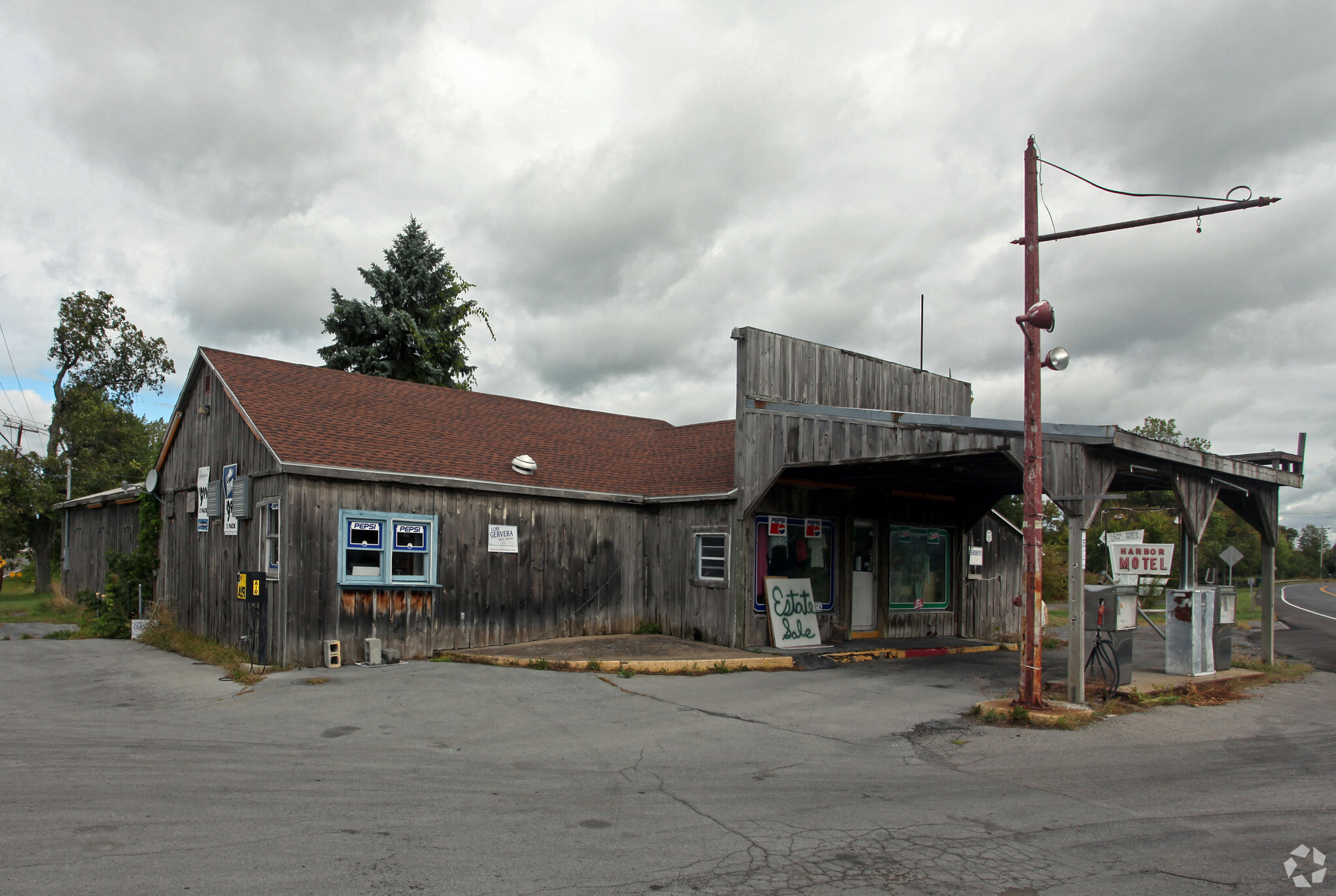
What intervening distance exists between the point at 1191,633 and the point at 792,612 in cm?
653

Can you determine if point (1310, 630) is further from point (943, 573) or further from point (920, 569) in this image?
point (920, 569)

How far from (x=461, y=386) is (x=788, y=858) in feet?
112

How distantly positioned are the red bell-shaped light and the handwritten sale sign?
24.6ft

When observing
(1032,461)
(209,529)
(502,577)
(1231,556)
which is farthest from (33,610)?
(1231,556)

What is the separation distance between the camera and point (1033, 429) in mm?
10703

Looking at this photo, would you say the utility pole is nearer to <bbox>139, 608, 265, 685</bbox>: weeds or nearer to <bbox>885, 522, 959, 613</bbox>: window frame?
<bbox>885, 522, 959, 613</bbox>: window frame

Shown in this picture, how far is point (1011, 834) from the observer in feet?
20.1

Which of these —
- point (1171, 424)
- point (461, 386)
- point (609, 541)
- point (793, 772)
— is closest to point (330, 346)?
point (461, 386)

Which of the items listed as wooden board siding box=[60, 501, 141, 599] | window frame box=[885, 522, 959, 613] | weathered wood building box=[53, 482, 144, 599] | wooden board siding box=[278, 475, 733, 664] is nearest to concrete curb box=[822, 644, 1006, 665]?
window frame box=[885, 522, 959, 613]

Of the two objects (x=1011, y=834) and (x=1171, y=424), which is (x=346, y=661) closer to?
(x=1011, y=834)

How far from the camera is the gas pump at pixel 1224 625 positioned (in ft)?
46.6

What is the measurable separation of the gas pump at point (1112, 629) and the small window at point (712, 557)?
6405 millimetres

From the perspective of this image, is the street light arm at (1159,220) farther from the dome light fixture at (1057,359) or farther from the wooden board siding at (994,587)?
the wooden board siding at (994,587)

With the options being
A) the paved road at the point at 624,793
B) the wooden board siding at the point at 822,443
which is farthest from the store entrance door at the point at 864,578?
A: the paved road at the point at 624,793
